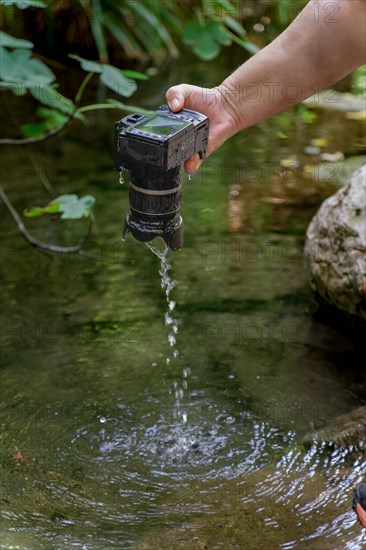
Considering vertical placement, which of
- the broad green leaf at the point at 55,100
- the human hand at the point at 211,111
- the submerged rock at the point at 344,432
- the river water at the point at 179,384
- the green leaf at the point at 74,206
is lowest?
the river water at the point at 179,384

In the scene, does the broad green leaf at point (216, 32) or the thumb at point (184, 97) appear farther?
the broad green leaf at point (216, 32)

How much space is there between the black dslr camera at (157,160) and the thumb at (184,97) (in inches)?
1.2

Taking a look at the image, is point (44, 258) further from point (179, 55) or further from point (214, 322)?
point (179, 55)

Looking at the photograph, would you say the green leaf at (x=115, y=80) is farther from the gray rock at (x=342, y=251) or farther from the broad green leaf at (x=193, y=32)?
the gray rock at (x=342, y=251)

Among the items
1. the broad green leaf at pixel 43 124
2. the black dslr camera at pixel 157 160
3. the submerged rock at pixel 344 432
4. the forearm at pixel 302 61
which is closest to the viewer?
the black dslr camera at pixel 157 160

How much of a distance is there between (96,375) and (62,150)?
2619 millimetres

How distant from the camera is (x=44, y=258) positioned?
420 cm

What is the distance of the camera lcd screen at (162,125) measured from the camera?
86.3 inches

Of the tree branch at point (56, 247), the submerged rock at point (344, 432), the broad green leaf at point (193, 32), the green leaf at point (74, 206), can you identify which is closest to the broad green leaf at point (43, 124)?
the tree branch at point (56, 247)

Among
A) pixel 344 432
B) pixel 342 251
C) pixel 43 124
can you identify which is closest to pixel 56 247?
pixel 43 124

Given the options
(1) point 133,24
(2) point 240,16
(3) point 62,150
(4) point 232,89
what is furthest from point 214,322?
(2) point 240,16

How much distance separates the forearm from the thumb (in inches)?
3.2

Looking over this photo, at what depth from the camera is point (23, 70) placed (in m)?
3.28

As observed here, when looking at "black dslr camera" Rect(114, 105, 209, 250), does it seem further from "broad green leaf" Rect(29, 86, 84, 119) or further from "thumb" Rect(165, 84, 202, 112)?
"broad green leaf" Rect(29, 86, 84, 119)
